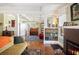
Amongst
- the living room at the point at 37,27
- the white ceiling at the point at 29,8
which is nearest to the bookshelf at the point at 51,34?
the living room at the point at 37,27

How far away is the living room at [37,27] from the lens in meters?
2.31

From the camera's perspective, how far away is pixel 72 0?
7.47 ft

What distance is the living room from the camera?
2.31 metres

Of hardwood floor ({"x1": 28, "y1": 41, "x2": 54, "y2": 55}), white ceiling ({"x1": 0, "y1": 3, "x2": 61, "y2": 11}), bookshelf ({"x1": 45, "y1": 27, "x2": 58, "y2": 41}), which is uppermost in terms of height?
white ceiling ({"x1": 0, "y1": 3, "x2": 61, "y2": 11})

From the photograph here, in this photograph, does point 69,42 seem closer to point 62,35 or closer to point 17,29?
point 62,35

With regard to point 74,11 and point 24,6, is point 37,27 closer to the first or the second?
point 24,6

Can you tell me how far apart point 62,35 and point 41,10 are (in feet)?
1.82

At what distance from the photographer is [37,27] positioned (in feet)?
7.86

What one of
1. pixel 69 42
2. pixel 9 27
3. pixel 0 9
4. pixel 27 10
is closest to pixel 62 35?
pixel 69 42

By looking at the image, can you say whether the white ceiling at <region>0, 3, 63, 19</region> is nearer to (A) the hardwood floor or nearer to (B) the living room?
(B) the living room

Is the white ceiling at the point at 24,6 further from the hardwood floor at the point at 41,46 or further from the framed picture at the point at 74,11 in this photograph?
the hardwood floor at the point at 41,46

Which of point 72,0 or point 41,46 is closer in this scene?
point 72,0

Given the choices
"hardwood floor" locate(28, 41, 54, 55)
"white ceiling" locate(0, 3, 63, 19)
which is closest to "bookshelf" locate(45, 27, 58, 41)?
"hardwood floor" locate(28, 41, 54, 55)

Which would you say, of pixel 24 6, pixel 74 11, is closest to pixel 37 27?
pixel 24 6
